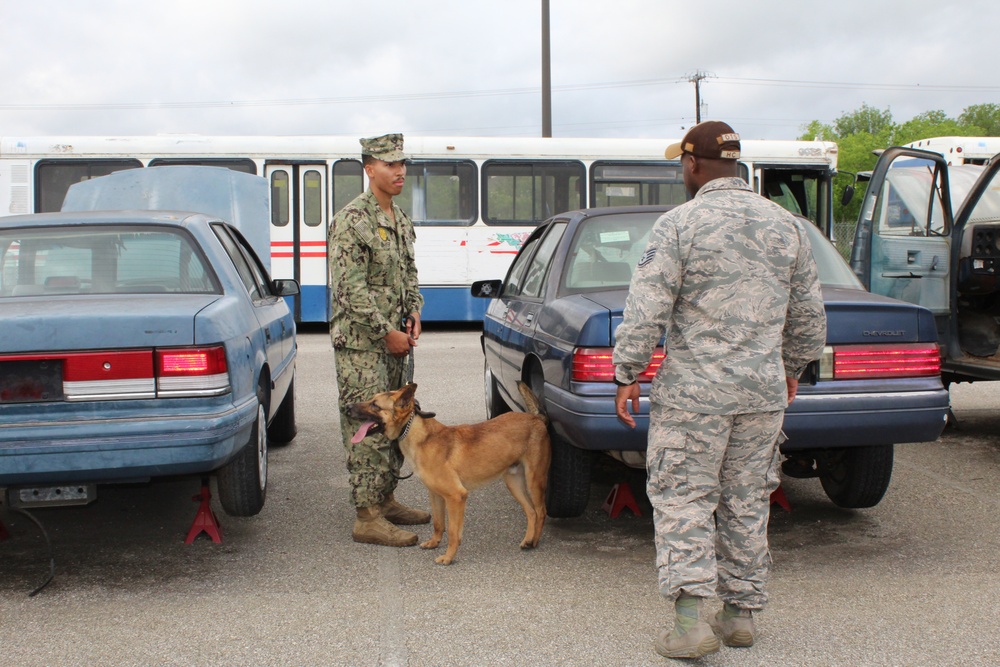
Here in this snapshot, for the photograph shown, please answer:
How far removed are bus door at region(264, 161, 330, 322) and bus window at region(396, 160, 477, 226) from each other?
1.37 m

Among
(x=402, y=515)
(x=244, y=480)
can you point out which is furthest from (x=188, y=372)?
(x=402, y=515)

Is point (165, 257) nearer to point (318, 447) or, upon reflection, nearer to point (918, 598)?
point (318, 447)

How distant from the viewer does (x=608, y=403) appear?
4035 millimetres

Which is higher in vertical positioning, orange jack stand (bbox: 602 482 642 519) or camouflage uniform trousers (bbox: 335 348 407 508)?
camouflage uniform trousers (bbox: 335 348 407 508)

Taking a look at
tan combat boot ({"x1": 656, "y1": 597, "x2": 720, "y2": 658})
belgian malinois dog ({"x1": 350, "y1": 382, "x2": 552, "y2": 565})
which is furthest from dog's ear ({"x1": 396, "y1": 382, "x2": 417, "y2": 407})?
tan combat boot ({"x1": 656, "y1": 597, "x2": 720, "y2": 658})

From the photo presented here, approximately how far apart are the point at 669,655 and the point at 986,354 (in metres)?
4.91

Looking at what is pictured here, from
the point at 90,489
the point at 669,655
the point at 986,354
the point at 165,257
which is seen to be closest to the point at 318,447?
the point at 165,257

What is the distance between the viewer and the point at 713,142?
10.6ft

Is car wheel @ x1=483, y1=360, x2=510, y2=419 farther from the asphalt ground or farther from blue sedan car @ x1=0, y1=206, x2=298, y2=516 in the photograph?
blue sedan car @ x1=0, y1=206, x2=298, y2=516

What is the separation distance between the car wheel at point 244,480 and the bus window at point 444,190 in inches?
441

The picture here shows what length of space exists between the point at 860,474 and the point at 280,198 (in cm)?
1209

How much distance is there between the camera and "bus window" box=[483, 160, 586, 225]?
1559cm

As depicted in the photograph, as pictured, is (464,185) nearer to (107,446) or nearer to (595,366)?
(595,366)

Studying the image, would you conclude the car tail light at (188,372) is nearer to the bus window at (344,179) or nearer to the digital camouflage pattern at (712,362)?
the digital camouflage pattern at (712,362)
